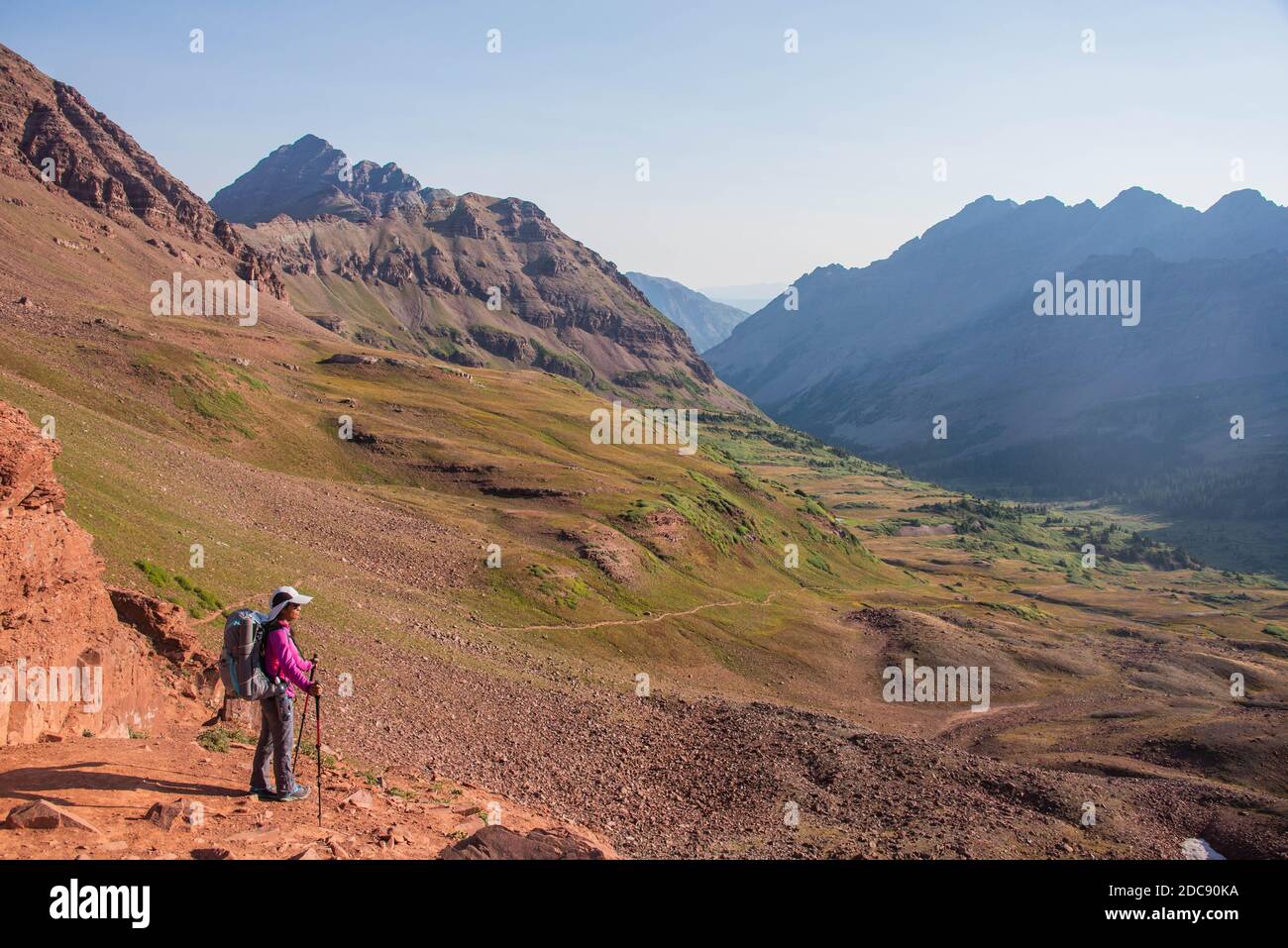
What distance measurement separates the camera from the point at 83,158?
569 ft

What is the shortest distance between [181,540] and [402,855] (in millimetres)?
21365

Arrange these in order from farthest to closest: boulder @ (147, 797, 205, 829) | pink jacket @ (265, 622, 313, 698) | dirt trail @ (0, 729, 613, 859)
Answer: pink jacket @ (265, 622, 313, 698) → boulder @ (147, 797, 205, 829) → dirt trail @ (0, 729, 613, 859)

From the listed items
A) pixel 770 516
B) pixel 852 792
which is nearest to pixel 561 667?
pixel 852 792

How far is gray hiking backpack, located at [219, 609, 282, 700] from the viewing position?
1268 cm

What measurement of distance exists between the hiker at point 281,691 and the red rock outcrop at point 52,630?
3496mm

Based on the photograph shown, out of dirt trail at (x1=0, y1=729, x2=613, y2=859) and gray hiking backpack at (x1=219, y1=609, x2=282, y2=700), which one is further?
gray hiking backpack at (x1=219, y1=609, x2=282, y2=700)

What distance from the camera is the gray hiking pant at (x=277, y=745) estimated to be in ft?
43.3

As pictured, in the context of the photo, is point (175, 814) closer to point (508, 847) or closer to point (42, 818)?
point (42, 818)

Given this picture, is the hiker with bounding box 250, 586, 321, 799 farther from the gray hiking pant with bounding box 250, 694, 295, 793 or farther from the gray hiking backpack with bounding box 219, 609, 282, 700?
the gray hiking backpack with bounding box 219, 609, 282, 700

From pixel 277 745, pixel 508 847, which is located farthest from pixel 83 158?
pixel 508 847

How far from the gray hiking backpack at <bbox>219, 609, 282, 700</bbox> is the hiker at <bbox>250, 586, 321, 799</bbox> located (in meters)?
0.18

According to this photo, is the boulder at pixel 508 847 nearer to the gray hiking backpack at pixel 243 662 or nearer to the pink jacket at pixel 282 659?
the pink jacket at pixel 282 659

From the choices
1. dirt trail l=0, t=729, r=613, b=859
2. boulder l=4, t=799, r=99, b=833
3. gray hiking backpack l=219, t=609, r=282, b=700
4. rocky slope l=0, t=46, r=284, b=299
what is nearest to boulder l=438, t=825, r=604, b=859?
dirt trail l=0, t=729, r=613, b=859

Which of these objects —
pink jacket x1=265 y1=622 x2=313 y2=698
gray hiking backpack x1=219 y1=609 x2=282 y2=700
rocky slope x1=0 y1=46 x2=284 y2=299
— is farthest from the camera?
rocky slope x1=0 y1=46 x2=284 y2=299
